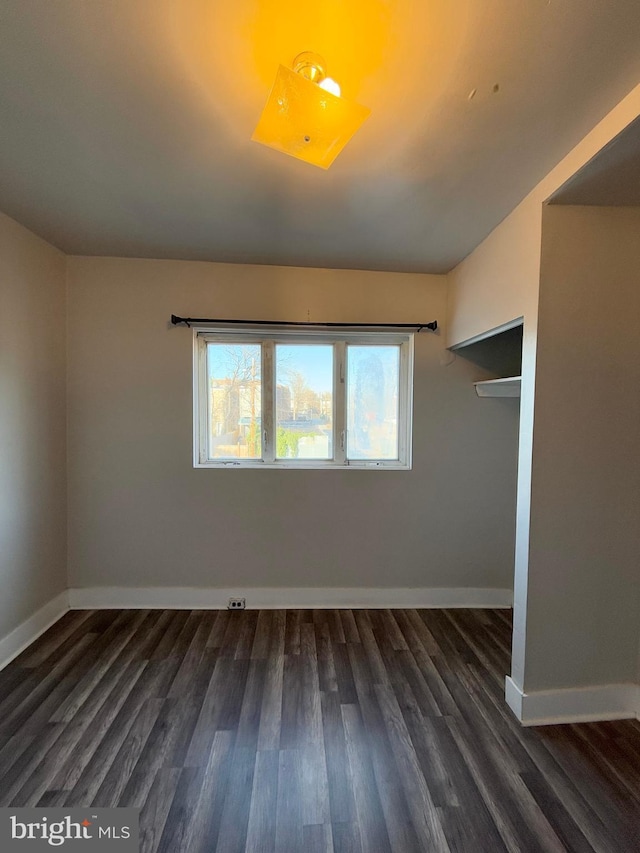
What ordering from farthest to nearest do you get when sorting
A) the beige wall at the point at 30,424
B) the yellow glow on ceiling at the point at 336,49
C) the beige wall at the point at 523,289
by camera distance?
1. the beige wall at the point at 30,424
2. the beige wall at the point at 523,289
3. the yellow glow on ceiling at the point at 336,49

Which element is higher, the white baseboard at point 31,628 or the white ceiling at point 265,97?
the white ceiling at point 265,97

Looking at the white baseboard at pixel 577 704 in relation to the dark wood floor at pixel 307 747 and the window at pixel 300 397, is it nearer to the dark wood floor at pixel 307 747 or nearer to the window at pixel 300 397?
the dark wood floor at pixel 307 747

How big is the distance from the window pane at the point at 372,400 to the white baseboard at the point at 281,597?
0.99 meters

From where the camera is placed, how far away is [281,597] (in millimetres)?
2465

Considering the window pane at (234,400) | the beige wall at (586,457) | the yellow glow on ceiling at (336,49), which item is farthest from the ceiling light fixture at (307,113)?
the window pane at (234,400)

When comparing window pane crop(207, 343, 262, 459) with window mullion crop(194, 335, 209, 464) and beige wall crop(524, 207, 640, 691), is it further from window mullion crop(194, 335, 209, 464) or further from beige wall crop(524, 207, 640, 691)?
beige wall crop(524, 207, 640, 691)

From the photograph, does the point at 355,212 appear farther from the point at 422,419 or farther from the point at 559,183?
the point at 422,419

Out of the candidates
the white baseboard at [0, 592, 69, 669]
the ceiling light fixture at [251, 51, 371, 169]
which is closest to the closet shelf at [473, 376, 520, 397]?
the ceiling light fixture at [251, 51, 371, 169]

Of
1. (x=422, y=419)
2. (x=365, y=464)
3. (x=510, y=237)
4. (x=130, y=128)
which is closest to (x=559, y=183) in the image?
(x=510, y=237)

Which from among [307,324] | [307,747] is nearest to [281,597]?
[307,747]

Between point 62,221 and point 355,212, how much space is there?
62.0 inches

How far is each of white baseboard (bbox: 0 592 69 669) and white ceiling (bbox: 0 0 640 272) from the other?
2278mm

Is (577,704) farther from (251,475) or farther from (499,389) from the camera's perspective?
(251,475)

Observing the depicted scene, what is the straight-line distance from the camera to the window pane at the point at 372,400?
2.58 metres
